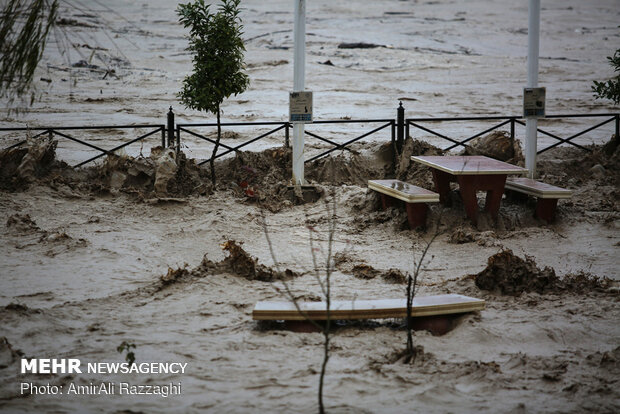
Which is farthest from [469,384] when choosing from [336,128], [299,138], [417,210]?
[336,128]

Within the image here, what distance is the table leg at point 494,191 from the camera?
990 centimetres

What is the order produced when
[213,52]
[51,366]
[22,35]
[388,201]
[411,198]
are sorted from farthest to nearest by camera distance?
[213,52] → [388,201] → [411,198] → [51,366] → [22,35]

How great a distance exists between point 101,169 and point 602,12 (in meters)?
31.2

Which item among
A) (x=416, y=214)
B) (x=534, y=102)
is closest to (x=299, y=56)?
(x=416, y=214)

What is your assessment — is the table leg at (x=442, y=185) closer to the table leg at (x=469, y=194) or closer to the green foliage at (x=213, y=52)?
the table leg at (x=469, y=194)

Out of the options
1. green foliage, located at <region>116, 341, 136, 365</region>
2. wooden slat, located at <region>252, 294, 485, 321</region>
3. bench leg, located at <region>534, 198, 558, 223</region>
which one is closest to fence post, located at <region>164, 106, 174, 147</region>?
bench leg, located at <region>534, 198, 558, 223</region>

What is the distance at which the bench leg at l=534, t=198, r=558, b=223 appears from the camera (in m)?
10.0

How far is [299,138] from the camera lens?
11.4 metres

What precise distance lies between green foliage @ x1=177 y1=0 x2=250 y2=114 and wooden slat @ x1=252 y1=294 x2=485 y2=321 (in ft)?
18.5

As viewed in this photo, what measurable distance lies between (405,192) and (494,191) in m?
1.22

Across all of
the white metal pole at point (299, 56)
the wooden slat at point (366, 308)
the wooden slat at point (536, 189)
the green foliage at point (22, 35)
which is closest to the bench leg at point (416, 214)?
the wooden slat at point (536, 189)

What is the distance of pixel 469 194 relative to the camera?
32.2ft

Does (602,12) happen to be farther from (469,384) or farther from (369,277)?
(469,384)

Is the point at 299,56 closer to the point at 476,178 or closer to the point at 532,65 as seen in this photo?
the point at 476,178
